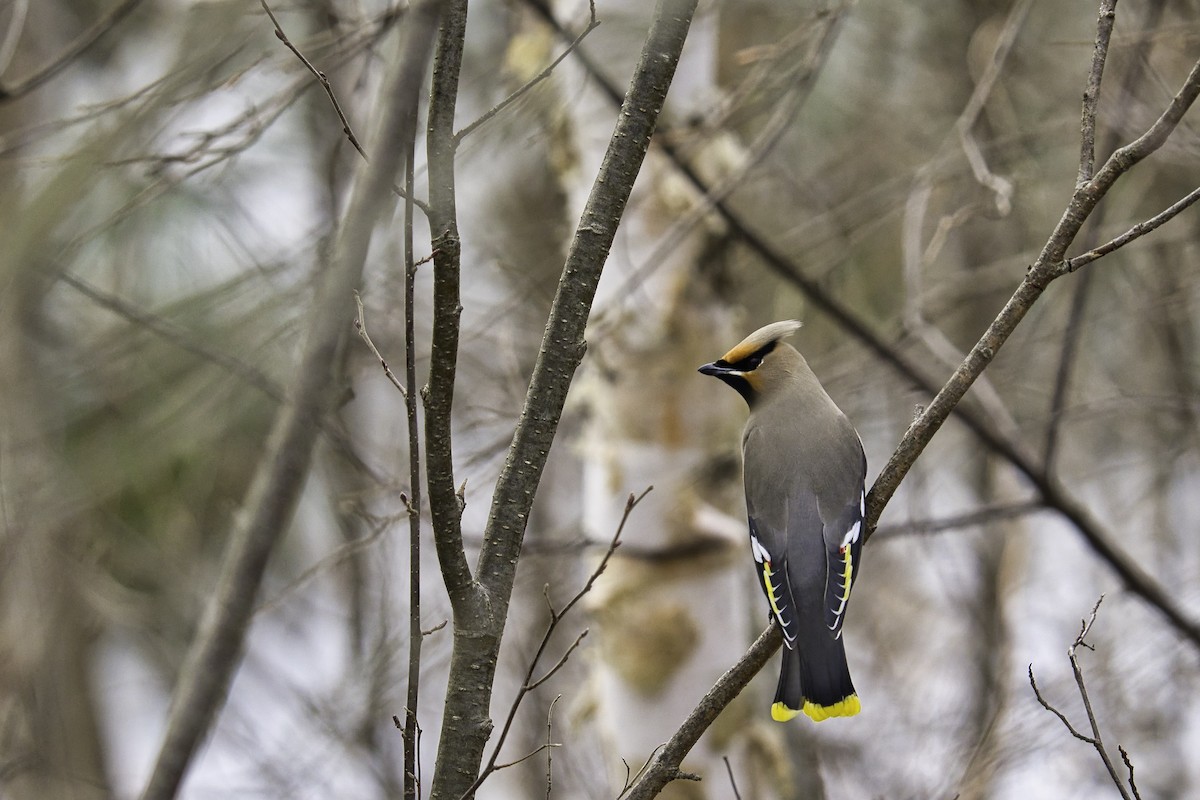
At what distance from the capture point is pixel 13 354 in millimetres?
5418

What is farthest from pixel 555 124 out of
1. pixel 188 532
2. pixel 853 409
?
pixel 188 532

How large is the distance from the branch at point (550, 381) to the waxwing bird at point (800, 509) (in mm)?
970

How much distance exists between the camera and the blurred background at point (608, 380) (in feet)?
11.5

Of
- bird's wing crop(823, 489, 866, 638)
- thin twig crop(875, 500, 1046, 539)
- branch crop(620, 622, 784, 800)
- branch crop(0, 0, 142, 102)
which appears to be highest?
branch crop(0, 0, 142, 102)

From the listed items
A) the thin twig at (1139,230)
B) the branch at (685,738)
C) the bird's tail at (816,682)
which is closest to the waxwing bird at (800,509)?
the bird's tail at (816,682)

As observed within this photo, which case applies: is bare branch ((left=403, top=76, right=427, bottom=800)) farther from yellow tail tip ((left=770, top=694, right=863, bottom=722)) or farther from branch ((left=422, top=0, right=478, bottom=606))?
yellow tail tip ((left=770, top=694, right=863, bottom=722))

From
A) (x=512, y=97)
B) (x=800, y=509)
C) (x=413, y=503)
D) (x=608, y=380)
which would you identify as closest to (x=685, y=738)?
(x=413, y=503)

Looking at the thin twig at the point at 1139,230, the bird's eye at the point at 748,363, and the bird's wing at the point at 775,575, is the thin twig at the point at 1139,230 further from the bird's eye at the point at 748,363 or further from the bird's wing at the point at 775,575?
the bird's eye at the point at 748,363

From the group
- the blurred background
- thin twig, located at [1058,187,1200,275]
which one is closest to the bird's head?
the blurred background

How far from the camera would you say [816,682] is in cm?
262

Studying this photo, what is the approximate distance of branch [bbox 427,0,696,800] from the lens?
1.72 m

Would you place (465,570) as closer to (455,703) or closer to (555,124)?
(455,703)

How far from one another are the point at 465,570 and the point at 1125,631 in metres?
4.28

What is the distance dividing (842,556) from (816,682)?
0.38 meters
